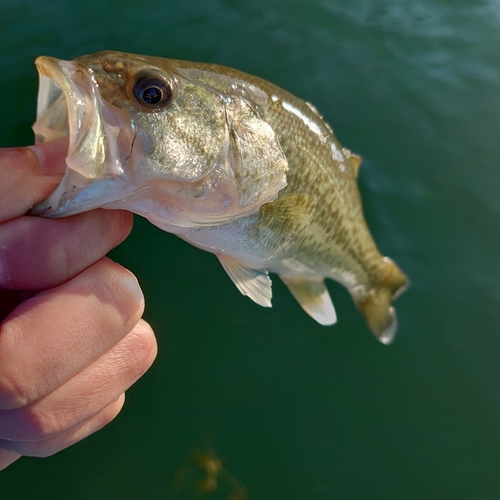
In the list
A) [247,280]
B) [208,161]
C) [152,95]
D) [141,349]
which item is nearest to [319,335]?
[247,280]

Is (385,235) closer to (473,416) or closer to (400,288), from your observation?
(400,288)

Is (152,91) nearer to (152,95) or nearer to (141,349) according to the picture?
(152,95)

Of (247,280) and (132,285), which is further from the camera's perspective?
(247,280)

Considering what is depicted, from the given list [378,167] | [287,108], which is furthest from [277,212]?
[378,167]

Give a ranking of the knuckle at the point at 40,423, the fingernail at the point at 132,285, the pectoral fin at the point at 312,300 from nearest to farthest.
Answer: the knuckle at the point at 40,423 → the fingernail at the point at 132,285 → the pectoral fin at the point at 312,300

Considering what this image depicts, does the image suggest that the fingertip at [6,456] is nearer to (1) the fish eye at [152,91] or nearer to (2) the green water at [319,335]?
(2) the green water at [319,335]

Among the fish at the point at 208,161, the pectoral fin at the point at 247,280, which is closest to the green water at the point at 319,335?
the fish at the point at 208,161
